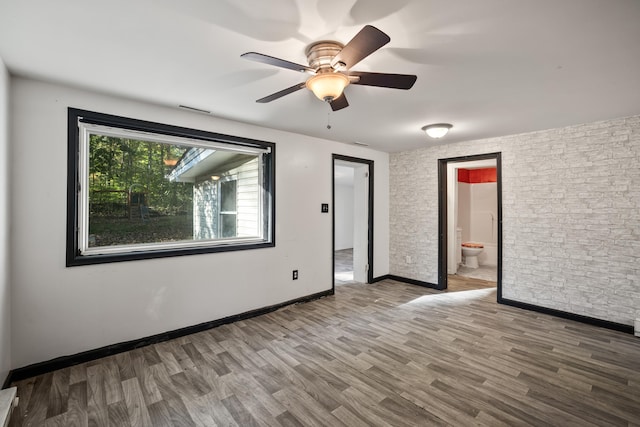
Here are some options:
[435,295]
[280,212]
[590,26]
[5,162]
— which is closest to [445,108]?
[590,26]

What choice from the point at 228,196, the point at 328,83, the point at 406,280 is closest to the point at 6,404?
the point at 228,196

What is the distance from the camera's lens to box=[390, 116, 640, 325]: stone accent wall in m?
3.11

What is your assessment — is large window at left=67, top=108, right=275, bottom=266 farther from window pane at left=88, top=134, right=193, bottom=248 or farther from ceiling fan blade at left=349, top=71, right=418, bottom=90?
ceiling fan blade at left=349, top=71, right=418, bottom=90

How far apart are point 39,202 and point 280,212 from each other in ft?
7.51

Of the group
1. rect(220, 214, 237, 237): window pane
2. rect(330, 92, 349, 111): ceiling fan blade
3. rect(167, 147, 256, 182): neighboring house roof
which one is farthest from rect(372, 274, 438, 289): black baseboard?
rect(330, 92, 349, 111): ceiling fan blade

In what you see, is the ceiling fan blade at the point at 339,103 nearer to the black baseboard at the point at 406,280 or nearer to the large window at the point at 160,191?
the large window at the point at 160,191

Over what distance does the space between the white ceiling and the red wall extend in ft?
11.3

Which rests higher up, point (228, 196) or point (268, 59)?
point (268, 59)

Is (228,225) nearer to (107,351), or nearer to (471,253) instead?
(107,351)

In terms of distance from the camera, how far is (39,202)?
7.55 ft

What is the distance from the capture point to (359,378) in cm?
226

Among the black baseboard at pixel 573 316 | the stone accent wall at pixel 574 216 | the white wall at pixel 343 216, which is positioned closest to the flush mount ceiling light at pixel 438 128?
the stone accent wall at pixel 574 216

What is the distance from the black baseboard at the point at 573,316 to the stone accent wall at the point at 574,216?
0.15ft

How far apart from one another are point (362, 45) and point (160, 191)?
8.39ft
